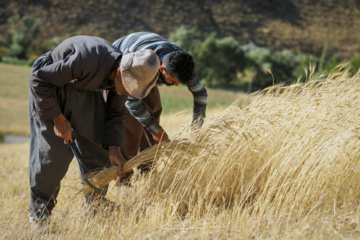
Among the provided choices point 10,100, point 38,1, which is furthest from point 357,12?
point 10,100

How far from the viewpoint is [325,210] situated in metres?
2.70

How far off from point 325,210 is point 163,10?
41927 millimetres

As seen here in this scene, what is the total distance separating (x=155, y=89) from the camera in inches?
169

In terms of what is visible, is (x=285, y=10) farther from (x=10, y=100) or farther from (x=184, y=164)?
(x=184, y=164)

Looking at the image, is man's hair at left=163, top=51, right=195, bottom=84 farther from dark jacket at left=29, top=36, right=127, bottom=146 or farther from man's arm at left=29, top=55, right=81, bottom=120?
man's arm at left=29, top=55, right=81, bottom=120

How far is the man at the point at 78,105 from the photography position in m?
2.80

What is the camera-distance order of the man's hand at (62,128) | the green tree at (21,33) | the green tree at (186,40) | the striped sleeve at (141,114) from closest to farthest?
the man's hand at (62,128) < the striped sleeve at (141,114) < the green tree at (186,40) < the green tree at (21,33)

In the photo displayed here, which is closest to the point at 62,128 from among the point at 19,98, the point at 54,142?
the point at 54,142

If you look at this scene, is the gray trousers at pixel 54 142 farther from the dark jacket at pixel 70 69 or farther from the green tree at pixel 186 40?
the green tree at pixel 186 40

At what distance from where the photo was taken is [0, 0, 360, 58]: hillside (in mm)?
38750

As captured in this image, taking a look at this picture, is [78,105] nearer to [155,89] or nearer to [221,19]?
[155,89]

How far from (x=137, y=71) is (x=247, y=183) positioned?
1.23 metres

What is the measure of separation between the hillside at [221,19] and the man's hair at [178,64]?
3429 centimetres

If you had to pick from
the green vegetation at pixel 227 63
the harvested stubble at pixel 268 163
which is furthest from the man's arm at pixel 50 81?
the green vegetation at pixel 227 63
